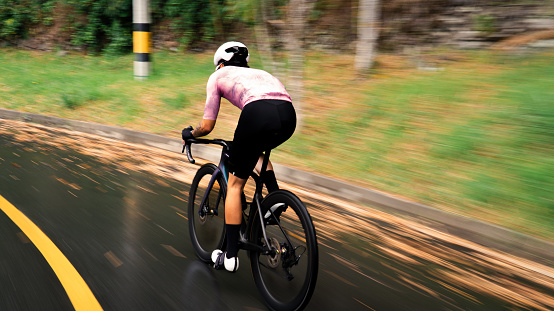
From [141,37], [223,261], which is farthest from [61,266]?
[141,37]

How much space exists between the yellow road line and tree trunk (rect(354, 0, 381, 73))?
9.03m

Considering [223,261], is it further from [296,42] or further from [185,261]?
[296,42]

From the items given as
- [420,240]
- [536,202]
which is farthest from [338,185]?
[536,202]

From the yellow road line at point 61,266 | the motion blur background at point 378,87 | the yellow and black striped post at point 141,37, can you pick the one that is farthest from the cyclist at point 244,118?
the yellow and black striped post at point 141,37

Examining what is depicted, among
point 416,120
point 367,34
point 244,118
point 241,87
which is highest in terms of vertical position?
point 367,34

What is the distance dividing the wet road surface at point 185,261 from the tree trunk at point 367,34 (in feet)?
19.9

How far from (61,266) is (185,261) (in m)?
1.03

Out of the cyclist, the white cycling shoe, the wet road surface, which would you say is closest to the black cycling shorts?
the cyclist

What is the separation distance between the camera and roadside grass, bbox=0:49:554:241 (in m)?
7.07

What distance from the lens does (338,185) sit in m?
7.75

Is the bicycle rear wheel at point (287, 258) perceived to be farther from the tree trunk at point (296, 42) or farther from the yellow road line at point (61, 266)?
the tree trunk at point (296, 42)

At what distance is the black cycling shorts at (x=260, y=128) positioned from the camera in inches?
148

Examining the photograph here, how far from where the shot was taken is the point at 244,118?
3814 mm

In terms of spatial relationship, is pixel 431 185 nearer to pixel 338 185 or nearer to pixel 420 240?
pixel 338 185
